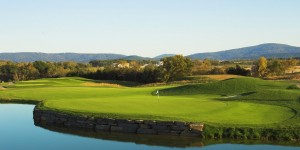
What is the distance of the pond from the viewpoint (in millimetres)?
20156

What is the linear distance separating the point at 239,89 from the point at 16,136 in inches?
895

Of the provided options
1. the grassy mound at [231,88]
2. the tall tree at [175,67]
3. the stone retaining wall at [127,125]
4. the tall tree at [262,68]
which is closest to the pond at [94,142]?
the stone retaining wall at [127,125]

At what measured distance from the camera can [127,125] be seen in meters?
23.1

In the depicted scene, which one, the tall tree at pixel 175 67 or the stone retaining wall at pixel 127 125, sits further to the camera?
the tall tree at pixel 175 67

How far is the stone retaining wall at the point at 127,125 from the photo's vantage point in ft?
71.2

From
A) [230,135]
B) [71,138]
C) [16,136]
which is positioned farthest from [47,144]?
[230,135]

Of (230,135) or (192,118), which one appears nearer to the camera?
(230,135)

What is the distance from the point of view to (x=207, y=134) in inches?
Result: 838

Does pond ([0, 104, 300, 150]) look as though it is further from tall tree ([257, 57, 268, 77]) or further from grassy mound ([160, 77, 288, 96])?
tall tree ([257, 57, 268, 77])

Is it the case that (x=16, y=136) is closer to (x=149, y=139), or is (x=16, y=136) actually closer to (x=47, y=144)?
(x=47, y=144)

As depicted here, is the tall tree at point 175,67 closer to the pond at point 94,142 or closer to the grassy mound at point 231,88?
the grassy mound at point 231,88

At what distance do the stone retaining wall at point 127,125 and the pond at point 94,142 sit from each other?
396 mm

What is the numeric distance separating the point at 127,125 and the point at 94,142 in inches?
94.5

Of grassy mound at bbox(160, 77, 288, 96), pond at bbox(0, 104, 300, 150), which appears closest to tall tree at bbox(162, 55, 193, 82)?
grassy mound at bbox(160, 77, 288, 96)
